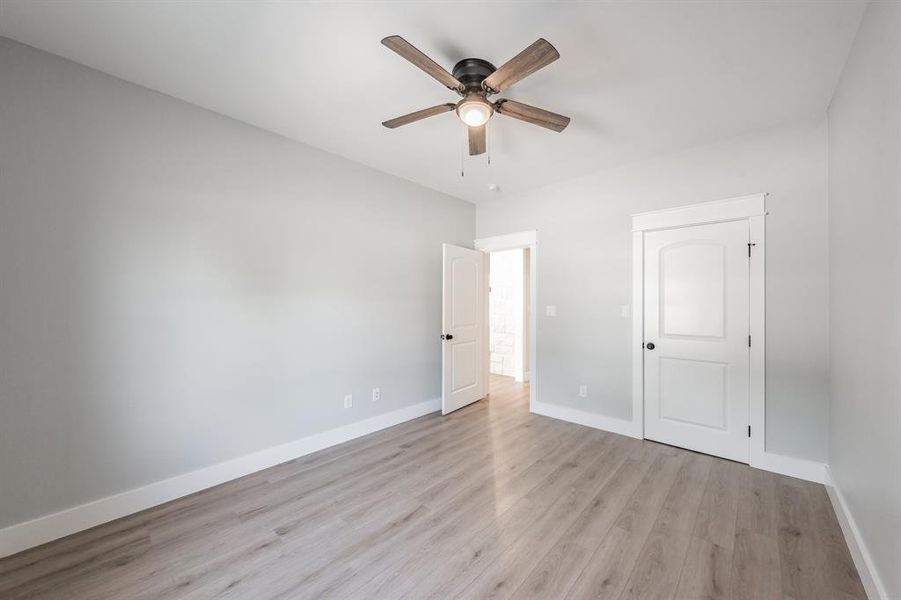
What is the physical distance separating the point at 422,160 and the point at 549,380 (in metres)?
2.79

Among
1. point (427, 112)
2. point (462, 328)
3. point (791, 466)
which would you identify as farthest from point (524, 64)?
point (791, 466)

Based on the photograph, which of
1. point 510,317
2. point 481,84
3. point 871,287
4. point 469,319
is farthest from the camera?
point 510,317

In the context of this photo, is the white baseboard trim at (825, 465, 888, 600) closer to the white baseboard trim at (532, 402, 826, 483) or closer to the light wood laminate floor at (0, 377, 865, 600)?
the light wood laminate floor at (0, 377, 865, 600)

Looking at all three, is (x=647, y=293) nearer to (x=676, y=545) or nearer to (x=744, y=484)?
(x=744, y=484)

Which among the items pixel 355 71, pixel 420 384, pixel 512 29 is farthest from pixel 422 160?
pixel 420 384

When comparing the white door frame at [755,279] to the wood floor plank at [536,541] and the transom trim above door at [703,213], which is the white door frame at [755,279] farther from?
the wood floor plank at [536,541]

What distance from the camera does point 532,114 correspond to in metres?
2.07

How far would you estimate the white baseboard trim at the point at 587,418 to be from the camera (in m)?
3.44

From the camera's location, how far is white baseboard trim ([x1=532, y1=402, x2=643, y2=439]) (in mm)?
3443

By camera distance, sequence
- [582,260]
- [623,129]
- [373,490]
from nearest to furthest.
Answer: [373,490] < [623,129] < [582,260]

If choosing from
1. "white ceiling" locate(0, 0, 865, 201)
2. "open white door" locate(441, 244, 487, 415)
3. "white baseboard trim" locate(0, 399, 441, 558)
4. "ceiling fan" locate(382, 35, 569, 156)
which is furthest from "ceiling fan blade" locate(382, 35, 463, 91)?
"white baseboard trim" locate(0, 399, 441, 558)

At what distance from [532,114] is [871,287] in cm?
186

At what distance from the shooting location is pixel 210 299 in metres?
2.52

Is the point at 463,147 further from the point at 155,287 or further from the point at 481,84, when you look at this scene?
the point at 155,287
